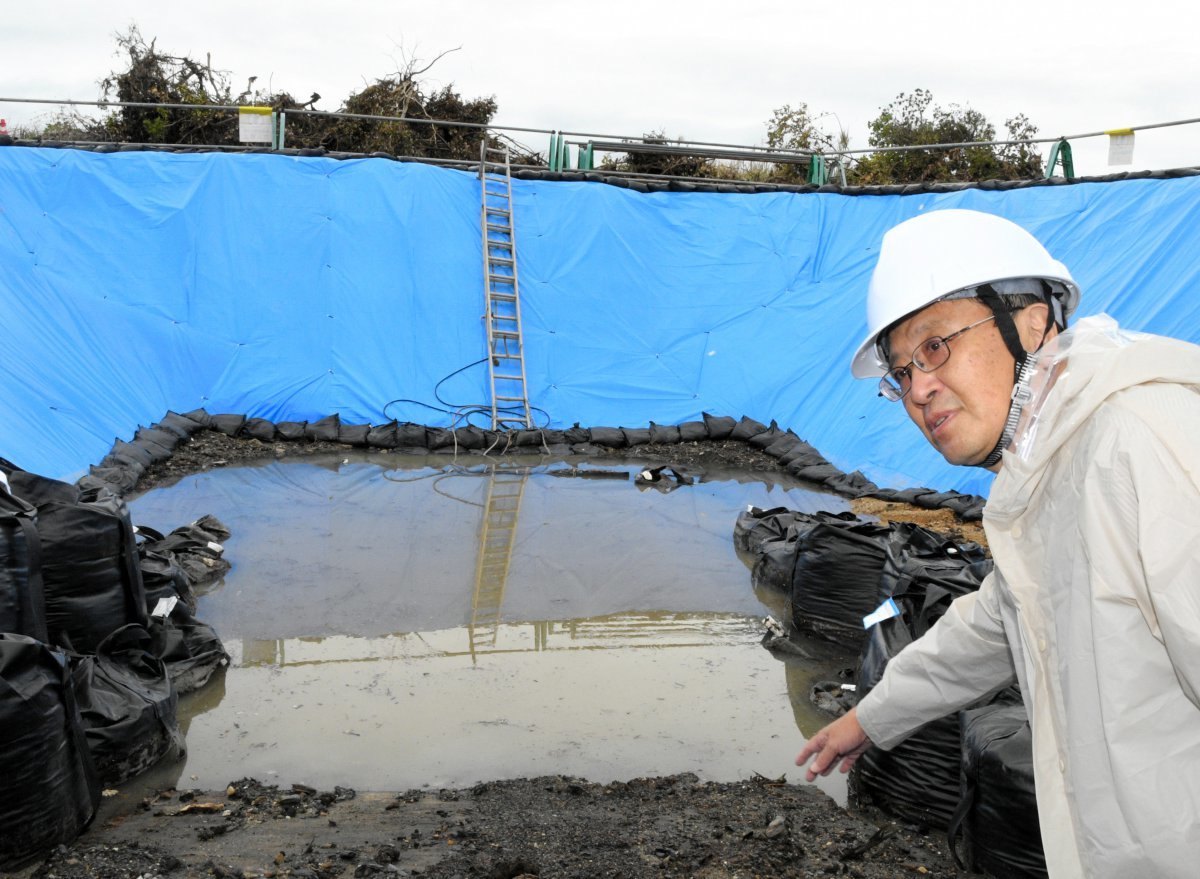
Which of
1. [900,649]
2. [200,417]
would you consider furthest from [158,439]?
[900,649]

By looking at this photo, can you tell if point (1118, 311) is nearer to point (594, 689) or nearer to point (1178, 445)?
point (594, 689)

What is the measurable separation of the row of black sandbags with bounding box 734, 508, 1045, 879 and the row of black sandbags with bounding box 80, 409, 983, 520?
3514 millimetres

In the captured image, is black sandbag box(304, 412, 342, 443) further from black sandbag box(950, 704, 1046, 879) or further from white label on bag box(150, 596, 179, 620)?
black sandbag box(950, 704, 1046, 879)

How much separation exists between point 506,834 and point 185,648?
7.08 feet

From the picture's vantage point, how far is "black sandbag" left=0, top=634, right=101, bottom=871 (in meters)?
3.18

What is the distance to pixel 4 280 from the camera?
32.9 ft

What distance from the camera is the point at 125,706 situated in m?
3.96

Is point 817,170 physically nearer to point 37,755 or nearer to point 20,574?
point 20,574

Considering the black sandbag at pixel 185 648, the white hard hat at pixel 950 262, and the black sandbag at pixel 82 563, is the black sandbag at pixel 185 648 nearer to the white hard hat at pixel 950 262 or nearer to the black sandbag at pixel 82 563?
the black sandbag at pixel 82 563

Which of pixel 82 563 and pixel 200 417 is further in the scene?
pixel 200 417

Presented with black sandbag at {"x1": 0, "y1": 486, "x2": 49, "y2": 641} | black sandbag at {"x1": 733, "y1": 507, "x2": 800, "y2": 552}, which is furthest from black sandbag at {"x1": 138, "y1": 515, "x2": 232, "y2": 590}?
black sandbag at {"x1": 733, "y1": 507, "x2": 800, "y2": 552}

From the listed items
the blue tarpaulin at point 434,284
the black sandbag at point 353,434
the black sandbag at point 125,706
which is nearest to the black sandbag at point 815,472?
the blue tarpaulin at point 434,284

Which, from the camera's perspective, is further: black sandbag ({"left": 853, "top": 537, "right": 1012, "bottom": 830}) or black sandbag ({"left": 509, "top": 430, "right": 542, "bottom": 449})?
black sandbag ({"left": 509, "top": 430, "right": 542, "bottom": 449})

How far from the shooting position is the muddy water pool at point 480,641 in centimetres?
436
